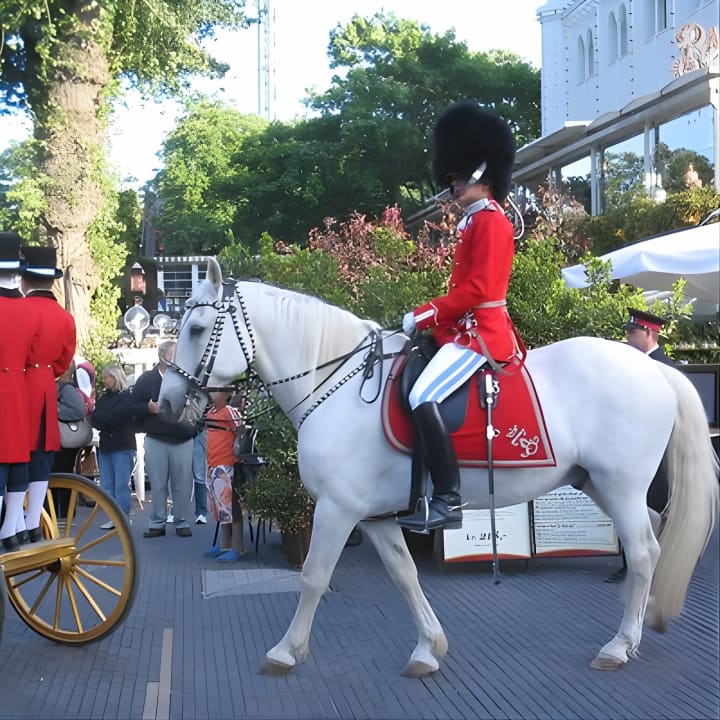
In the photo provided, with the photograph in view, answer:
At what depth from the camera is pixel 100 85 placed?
2177cm

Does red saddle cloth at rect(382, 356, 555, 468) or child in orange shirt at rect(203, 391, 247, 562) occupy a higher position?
red saddle cloth at rect(382, 356, 555, 468)

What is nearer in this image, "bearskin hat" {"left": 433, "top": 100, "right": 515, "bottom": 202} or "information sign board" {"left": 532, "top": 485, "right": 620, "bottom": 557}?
"bearskin hat" {"left": 433, "top": 100, "right": 515, "bottom": 202}

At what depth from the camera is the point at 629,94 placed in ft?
90.6

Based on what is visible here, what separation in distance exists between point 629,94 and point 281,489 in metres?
21.9

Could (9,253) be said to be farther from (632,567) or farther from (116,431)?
(116,431)

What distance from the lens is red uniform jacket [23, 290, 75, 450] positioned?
6.14 meters

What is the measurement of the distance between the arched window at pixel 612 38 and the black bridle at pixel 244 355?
83.4ft

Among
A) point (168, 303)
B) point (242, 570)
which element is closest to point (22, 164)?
point (242, 570)

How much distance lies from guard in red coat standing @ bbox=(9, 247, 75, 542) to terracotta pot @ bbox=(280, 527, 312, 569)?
311cm

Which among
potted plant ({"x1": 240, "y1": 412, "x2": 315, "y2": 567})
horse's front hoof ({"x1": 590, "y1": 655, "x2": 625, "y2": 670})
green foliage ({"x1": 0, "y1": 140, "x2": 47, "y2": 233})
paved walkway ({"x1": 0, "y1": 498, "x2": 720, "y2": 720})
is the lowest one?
paved walkway ({"x1": 0, "y1": 498, "x2": 720, "y2": 720})

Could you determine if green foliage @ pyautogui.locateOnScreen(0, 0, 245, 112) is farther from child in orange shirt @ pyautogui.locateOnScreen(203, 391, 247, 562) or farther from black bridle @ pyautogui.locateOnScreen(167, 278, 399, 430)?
black bridle @ pyautogui.locateOnScreen(167, 278, 399, 430)

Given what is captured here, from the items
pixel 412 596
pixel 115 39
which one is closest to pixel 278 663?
pixel 412 596

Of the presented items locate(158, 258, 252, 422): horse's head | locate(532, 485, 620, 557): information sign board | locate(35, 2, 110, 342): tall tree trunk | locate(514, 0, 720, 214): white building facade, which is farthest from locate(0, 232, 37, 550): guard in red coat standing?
locate(35, 2, 110, 342): tall tree trunk

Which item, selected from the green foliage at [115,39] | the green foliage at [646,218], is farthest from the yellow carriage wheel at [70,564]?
the green foliage at [115,39]
